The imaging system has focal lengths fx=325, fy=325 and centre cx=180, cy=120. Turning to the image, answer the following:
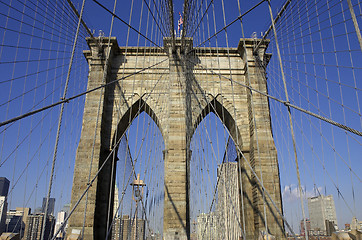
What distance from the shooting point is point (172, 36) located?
40.2 ft

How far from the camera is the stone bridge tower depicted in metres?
10.9

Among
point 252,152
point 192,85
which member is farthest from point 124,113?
point 252,152

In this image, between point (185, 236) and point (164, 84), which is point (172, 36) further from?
point (185, 236)

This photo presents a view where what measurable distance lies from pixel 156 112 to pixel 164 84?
4.13ft

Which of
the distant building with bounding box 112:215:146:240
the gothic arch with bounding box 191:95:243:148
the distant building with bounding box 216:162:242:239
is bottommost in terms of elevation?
the distant building with bounding box 112:215:146:240

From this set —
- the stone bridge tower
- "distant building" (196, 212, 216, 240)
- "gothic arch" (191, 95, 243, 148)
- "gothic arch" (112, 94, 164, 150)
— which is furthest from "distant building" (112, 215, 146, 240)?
"gothic arch" (191, 95, 243, 148)

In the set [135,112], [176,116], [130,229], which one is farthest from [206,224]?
[135,112]

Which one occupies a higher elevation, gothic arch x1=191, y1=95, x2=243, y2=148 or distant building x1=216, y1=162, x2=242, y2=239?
gothic arch x1=191, y1=95, x2=243, y2=148

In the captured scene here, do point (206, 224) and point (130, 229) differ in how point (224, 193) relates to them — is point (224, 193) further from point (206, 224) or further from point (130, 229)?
point (130, 229)

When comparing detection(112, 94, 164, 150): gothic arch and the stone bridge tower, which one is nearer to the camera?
the stone bridge tower

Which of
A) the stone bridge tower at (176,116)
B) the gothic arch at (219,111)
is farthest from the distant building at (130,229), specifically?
the gothic arch at (219,111)

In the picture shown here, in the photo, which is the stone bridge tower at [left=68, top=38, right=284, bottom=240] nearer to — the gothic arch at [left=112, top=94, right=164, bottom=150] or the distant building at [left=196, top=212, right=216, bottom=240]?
the gothic arch at [left=112, top=94, right=164, bottom=150]

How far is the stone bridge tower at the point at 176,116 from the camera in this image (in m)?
10.9

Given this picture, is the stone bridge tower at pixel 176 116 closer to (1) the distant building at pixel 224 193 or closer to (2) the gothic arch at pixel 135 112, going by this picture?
(2) the gothic arch at pixel 135 112
